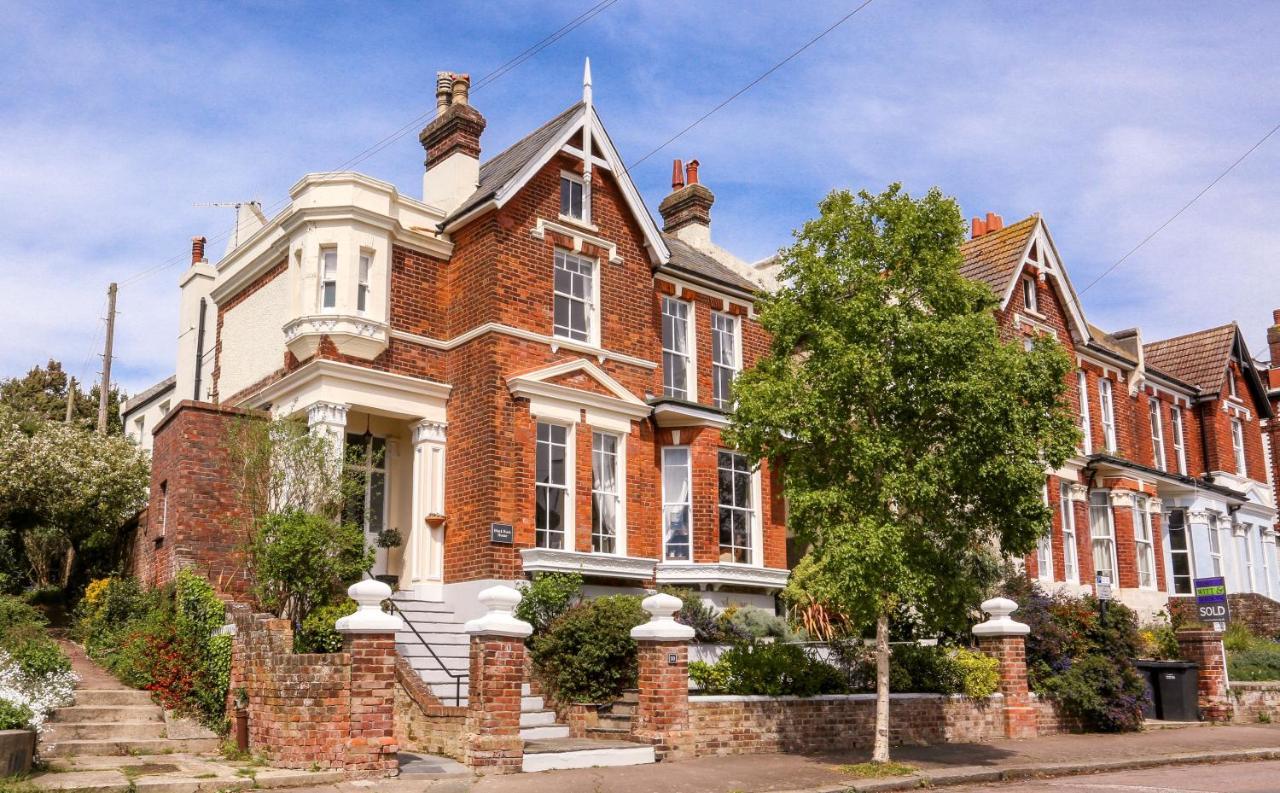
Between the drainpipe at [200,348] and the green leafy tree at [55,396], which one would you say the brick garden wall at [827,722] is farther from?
the green leafy tree at [55,396]

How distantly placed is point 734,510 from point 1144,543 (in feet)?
47.6

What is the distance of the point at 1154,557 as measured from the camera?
30516 mm

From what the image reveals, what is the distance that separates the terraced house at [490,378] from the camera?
60.6 feet

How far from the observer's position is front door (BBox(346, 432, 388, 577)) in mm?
18953

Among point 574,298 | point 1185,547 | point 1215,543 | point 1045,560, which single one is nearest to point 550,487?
point 574,298

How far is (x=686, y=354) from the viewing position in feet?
75.2

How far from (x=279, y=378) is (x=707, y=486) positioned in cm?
792

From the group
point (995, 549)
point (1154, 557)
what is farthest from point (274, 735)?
point (1154, 557)

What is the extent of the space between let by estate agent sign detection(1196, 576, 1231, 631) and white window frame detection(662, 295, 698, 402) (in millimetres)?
10947

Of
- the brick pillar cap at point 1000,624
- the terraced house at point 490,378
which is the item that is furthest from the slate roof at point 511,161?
the brick pillar cap at point 1000,624

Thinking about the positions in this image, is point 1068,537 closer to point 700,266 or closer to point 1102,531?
point 1102,531

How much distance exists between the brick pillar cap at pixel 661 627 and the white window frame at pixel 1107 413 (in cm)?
1980

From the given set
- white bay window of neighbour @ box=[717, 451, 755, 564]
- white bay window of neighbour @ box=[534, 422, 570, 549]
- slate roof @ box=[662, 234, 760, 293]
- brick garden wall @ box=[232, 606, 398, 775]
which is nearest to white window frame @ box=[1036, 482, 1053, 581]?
white bay window of neighbour @ box=[717, 451, 755, 564]

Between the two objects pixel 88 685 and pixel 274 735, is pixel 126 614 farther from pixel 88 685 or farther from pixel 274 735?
→ pixel 274 735
